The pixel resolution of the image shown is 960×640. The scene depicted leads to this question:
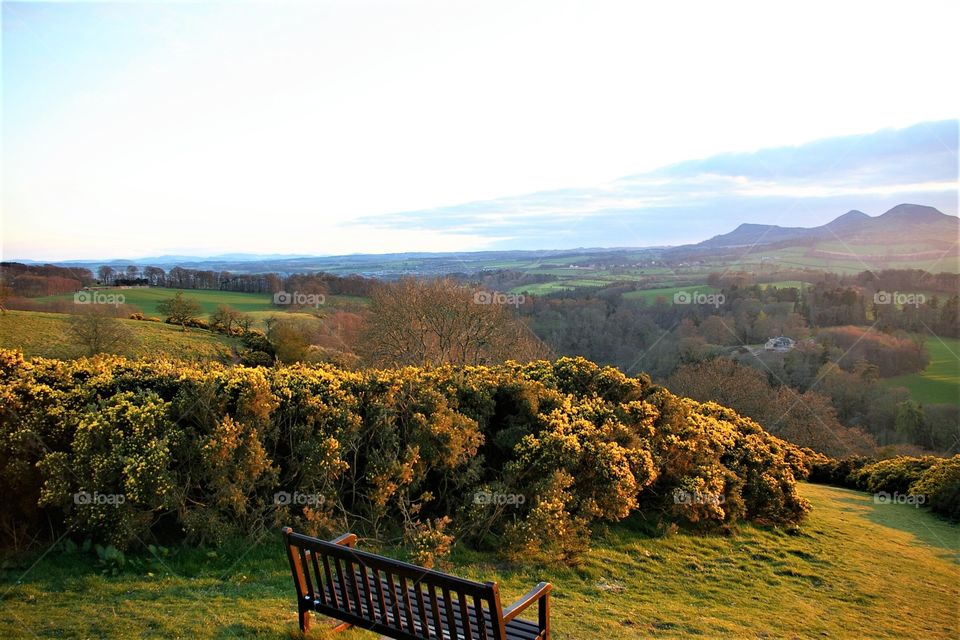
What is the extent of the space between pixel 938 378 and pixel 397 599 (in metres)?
52.7

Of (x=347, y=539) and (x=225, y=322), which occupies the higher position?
(x=225, y=322)

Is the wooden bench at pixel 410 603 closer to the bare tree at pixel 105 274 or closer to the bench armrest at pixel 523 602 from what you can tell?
the bench armrest at pixel 523 602

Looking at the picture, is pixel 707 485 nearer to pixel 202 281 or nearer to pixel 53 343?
pixel 53 343

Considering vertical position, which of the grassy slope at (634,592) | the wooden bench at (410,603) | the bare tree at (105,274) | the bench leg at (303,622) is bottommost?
the grassy slope at (634,592)

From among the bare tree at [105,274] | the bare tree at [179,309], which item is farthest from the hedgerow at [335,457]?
the bare tree at [105,274]

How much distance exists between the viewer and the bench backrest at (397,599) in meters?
3.55

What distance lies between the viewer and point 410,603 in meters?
3.98

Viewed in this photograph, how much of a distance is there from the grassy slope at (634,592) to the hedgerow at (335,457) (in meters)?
0.46

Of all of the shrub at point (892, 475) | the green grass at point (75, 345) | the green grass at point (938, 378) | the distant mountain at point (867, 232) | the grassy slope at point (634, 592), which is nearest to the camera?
the grassy slope at point (634, 592)

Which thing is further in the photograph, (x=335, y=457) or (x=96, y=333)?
(x=96, y=333)

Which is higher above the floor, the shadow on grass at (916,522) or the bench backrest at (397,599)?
the bench backrest at (397,599)

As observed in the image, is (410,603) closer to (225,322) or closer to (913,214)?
(225,322)

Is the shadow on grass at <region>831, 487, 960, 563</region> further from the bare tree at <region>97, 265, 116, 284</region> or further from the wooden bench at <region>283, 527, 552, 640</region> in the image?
the bare tree at <region>97, 265, 116, 284</region>

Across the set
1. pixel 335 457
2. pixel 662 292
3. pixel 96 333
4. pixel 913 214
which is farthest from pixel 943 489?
pixel 913 214
